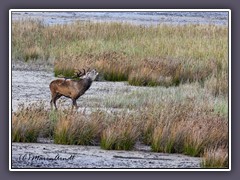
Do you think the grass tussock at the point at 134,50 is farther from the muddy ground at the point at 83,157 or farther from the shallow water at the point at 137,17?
the muddy ground at the point at 83,157

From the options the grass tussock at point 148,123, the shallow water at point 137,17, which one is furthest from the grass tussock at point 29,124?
the shallow water at point 137,17

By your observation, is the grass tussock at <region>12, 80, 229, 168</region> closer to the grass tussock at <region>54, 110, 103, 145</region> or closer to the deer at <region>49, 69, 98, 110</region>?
the grass tussock at <region>54, 110, 103, 145</region>

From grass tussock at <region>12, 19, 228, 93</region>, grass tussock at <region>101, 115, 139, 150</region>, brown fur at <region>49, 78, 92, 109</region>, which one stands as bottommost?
grass tussock at <region>101, 115, 139, 150</region>

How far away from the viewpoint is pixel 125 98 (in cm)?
1009

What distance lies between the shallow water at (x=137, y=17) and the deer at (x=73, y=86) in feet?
1.45

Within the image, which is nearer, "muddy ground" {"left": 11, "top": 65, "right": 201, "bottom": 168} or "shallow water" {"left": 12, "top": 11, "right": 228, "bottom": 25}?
"muddy ground" {"left": 11, "top": 65, "right": 201, "bottom": 168}

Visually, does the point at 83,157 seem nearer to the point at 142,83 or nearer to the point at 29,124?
the point at 29,124

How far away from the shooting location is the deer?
1009 cm

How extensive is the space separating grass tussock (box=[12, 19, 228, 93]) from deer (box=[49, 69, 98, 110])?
74 mm

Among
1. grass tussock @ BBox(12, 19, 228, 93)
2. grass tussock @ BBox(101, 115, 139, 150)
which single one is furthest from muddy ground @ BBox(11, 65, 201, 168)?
grass tussock @ BBox(12, 19, 228, 93)

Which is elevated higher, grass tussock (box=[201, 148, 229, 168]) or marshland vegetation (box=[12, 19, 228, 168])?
marshland vegetation (box=[12, 19, 228, 168])
